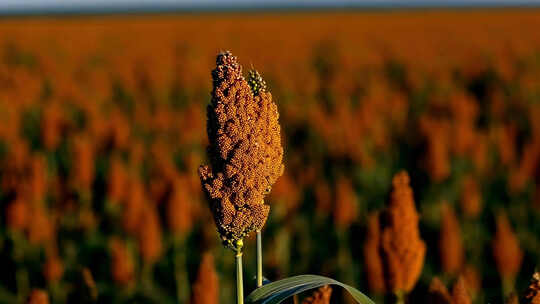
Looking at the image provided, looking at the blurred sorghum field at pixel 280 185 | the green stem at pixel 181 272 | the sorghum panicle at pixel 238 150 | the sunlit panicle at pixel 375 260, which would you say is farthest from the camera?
the green stem at pixel 181 272

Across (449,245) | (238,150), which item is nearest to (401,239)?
(238,150)

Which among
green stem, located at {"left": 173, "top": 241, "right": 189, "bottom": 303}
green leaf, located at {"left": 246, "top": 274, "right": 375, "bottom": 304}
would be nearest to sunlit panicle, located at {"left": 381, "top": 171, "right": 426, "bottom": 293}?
green leaf, located at {"left": 246, "top": 274, "right": 375, "bottom": 304}

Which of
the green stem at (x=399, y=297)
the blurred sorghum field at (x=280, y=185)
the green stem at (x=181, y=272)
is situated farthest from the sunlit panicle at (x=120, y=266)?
the green stem at (x=399, y=297)

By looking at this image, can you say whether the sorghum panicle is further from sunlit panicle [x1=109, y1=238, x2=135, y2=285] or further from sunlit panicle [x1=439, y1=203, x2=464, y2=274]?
sunlit panicle [x1=439, y1=203, x2=464, y2=274]

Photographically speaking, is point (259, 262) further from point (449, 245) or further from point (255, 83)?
point (449, 245)

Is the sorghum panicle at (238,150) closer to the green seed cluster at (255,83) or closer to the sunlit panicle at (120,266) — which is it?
the green seed cluster at (255,83)
